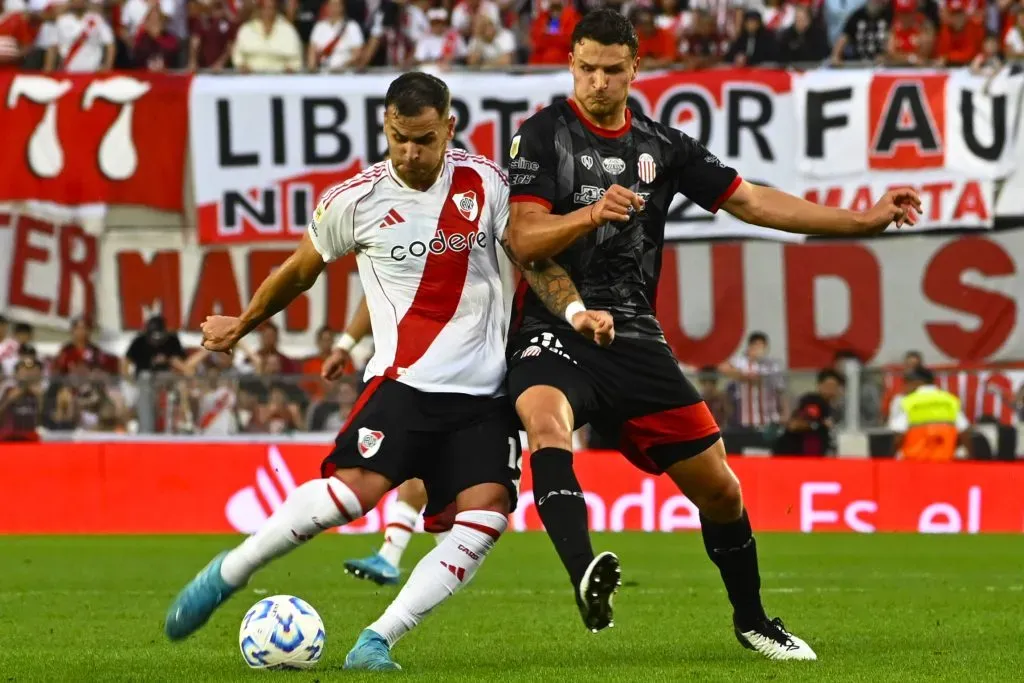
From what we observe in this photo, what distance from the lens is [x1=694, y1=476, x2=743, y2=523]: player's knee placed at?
24.0 feet

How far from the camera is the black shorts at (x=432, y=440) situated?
6.77 metres

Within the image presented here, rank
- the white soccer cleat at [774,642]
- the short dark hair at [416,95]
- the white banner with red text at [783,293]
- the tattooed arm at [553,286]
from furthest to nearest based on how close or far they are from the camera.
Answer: the white banner with red text at [783,293], the white soccer cleat at [774,642], the tattooed arm at [553,286], the short dark hair at [416,95]

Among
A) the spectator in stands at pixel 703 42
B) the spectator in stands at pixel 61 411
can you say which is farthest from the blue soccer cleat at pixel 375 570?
the spectator in stands at pixel 703 42

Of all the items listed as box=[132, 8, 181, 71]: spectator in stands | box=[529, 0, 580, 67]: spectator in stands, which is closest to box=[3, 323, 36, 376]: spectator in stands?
box=[132, 8, 181, 71]: spectator in stands

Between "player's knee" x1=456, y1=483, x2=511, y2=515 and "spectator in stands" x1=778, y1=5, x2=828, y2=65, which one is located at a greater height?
"spectator in stands" x1=778, y1=5, x2=828, y2=65

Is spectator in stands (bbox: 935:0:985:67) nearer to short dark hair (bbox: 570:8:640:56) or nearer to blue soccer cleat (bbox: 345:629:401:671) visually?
short dark hair (bbox: 570:8:640:56)

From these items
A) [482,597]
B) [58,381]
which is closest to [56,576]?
[482,597]

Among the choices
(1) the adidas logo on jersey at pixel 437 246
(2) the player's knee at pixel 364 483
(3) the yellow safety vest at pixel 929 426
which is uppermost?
(1) the adidas logo on jersey at pixel 437 246

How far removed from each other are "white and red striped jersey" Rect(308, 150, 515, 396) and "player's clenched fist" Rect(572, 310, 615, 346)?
0.52 m

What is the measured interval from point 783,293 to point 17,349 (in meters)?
8.56

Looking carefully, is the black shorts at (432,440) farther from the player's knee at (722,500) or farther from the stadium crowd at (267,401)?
the stadium crowd at (267,401)

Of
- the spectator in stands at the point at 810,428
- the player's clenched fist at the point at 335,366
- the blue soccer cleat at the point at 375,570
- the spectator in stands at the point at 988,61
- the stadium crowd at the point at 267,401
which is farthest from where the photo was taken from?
the spectator in stands at the point at 988,61

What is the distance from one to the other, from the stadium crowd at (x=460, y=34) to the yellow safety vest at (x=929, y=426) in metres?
3.95

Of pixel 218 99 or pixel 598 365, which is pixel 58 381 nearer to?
pixel 218 99
